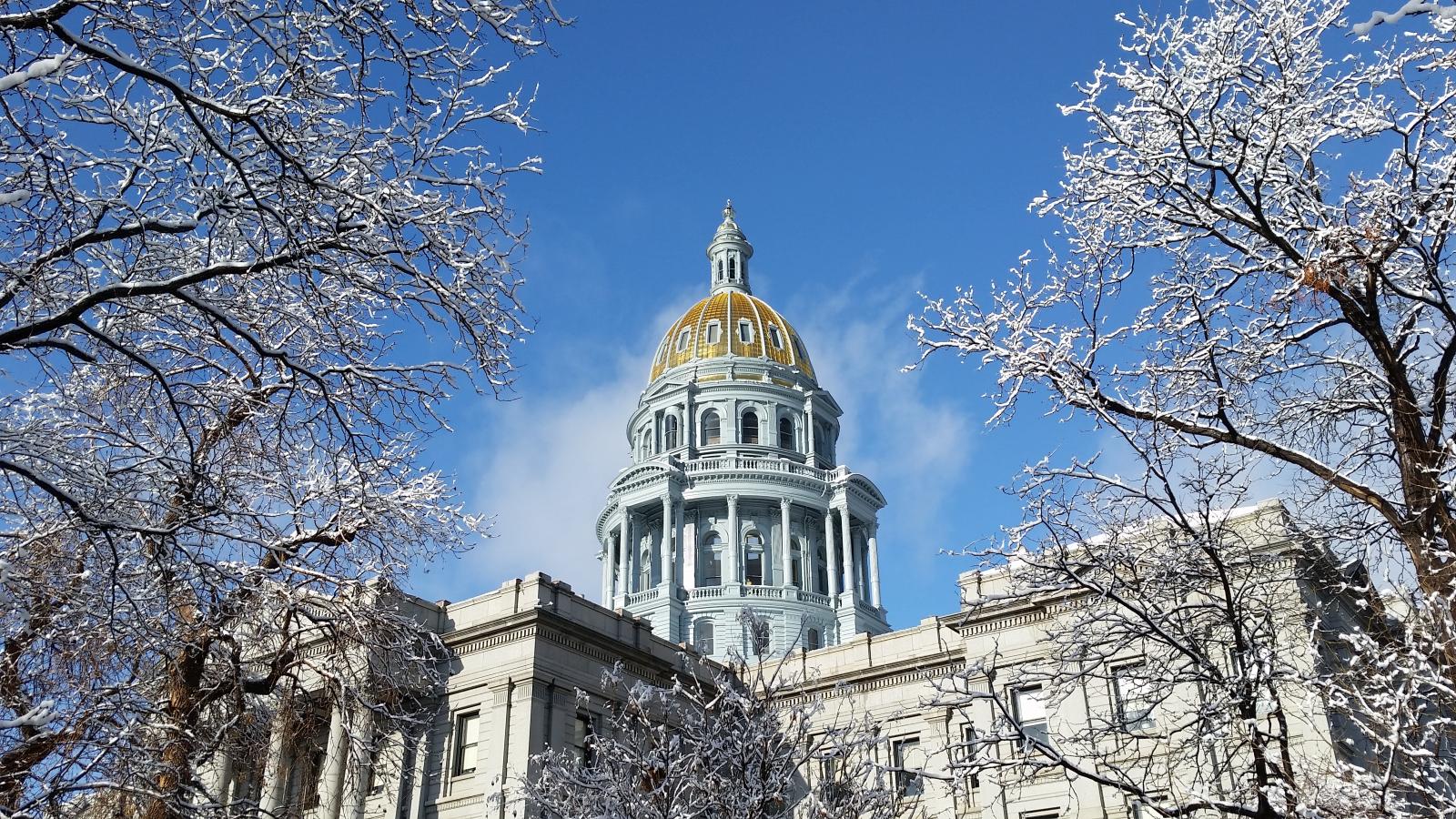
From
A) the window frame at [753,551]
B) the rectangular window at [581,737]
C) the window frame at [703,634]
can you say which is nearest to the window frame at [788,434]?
the window frame at [753,551]

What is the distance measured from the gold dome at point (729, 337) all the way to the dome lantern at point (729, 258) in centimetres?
390

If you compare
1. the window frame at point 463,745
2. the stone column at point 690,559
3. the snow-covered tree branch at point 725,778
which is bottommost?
the snow-covered tree branch at point 725,778

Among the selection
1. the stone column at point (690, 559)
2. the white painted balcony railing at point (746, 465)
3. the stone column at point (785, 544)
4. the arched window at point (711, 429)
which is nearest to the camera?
the stone column at point (785, 544)

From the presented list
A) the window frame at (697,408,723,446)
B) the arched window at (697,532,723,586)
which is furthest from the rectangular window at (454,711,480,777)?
the window frame at (697,408,723,446)

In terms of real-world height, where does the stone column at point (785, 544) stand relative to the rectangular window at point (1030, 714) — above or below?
above

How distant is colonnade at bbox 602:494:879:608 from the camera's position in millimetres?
64188

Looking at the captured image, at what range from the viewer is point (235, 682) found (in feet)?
53.5

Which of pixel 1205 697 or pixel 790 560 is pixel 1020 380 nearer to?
pixel 1205 697

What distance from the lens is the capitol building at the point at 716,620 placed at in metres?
31.5

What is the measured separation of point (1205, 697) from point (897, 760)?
88.1 ft

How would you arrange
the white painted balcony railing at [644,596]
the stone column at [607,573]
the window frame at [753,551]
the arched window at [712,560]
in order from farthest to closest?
the stone column at [607,573]
the arched window at [712,560]
the window frame at [753,551]
the white painted balcony railing at [644,596]

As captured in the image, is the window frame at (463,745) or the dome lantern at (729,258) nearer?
the window frame at (463,745)

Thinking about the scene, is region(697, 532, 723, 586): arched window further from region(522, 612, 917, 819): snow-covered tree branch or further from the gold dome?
region(522, 612, 917, 819): snow-covered tree branch

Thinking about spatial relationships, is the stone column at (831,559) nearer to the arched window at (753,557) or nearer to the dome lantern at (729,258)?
the arched window at (753,557)
